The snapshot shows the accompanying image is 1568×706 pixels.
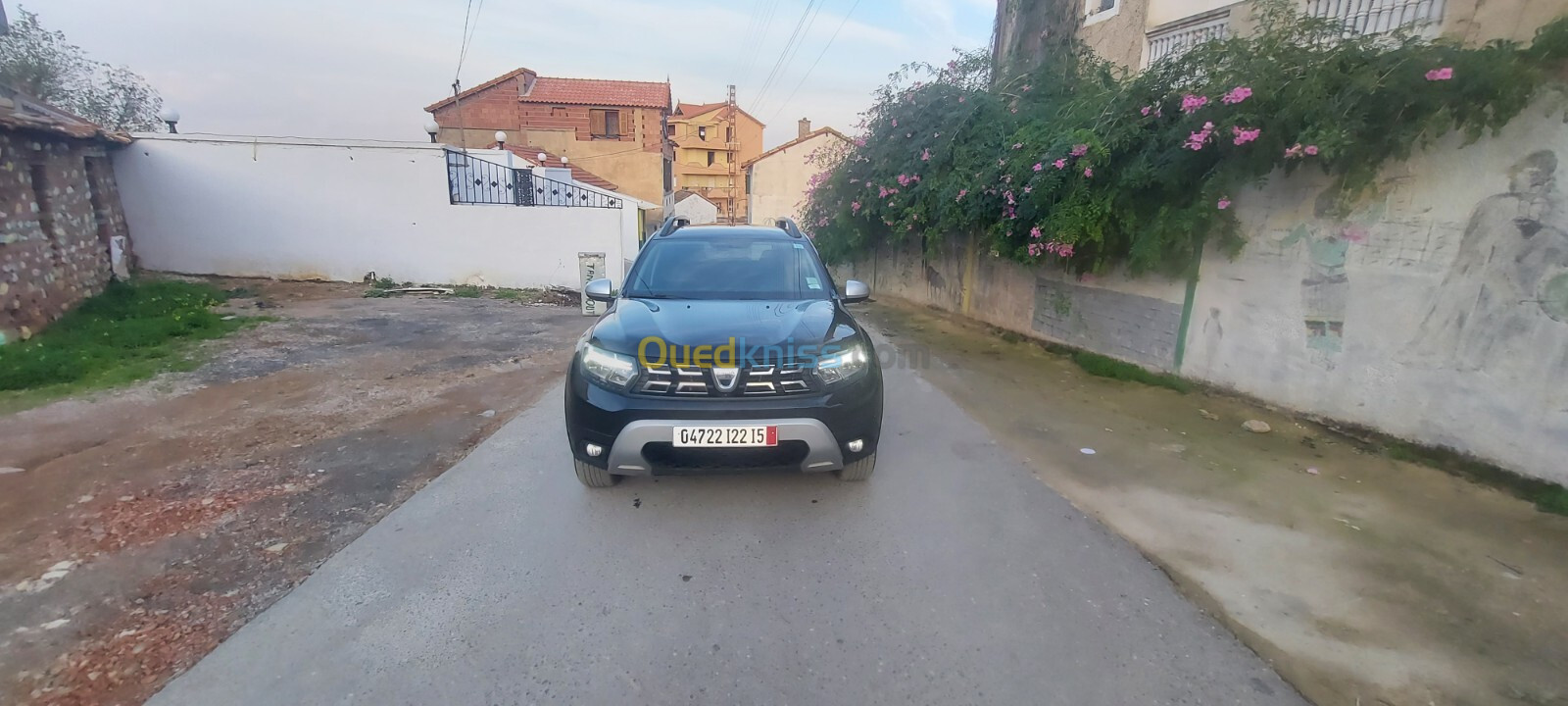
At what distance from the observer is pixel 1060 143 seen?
6.72 meters

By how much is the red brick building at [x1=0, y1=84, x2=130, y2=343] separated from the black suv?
7788mm

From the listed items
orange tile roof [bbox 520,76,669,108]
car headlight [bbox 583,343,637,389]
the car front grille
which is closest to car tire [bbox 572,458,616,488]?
car headlight [bbox 583,343,637,389]

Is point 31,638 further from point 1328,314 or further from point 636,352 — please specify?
point 1328,314

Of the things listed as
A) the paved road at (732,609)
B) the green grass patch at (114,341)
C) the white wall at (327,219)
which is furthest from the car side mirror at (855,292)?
the white wall at (327,219)

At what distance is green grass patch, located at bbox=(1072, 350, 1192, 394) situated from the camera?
21.1 feet

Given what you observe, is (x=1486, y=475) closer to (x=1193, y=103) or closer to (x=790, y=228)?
(x=1193, y=103)

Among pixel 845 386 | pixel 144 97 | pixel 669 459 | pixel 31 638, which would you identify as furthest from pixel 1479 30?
pixel 144 97

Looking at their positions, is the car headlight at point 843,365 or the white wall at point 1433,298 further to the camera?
the white wall at point 1433,298

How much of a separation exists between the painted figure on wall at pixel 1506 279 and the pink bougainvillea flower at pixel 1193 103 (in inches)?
70.5

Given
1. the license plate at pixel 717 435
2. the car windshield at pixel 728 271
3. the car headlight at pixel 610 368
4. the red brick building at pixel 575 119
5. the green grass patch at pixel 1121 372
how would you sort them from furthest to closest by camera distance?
the red brick building at pixel 575 119
the green grass patch at pixel 1121 372
the car windshield at pixel 728 271
the car headlight at pixel 610 368
the license plate at pixel 717 435

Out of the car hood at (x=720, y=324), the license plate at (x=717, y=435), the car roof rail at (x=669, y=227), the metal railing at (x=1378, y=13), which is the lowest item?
the license plate at (x=717, y=435)

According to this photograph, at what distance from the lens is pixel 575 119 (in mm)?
33469

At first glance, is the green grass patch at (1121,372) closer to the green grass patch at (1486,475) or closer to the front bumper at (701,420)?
the green grass patch at (1486,475)

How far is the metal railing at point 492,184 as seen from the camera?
13.6 m
